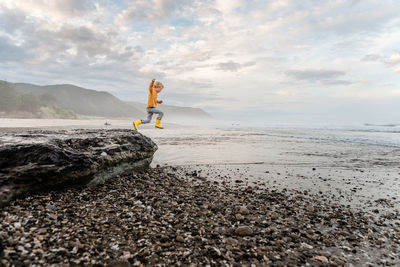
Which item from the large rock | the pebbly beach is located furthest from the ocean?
the large rock

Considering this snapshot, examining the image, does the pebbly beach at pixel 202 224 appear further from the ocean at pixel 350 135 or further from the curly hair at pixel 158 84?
the ocean at pixel 350 135

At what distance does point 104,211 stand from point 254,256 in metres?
2.74

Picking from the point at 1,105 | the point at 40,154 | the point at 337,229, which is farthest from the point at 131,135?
the point at 1,105

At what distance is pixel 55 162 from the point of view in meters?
4.43

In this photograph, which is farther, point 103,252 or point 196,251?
point 196,251

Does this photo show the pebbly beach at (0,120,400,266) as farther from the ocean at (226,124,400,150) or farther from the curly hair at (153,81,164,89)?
the ocean at (226,124,400,150)

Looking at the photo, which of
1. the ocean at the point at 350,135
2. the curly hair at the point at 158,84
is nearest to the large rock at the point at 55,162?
the curly hair at the point at 158,84

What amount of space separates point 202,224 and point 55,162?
132 inches

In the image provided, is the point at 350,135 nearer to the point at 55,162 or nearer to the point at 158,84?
the point at 158,84

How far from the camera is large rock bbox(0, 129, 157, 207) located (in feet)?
→ 12.9

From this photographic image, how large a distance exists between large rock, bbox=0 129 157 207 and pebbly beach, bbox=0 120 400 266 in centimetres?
21

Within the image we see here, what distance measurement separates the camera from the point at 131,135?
23.6ft

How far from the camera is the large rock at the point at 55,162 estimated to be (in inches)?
154

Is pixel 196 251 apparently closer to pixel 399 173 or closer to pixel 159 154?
pixel 159 154
